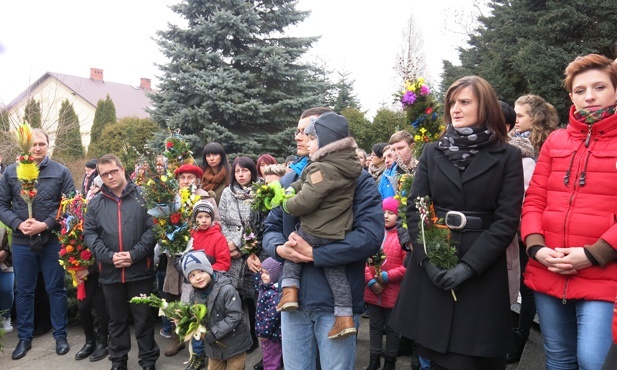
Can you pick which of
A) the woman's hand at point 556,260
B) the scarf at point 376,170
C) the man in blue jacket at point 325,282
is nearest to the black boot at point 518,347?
the woman's hand at point 556,260

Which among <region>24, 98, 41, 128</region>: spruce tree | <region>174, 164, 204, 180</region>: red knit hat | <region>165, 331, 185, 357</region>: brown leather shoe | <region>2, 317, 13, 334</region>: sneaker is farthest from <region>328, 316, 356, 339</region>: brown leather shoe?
<region>24, 98, 41, 128</region>: spruce tree

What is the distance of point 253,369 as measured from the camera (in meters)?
4.95

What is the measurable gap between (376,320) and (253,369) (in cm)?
146

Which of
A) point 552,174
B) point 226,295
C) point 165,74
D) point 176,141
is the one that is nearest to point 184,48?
point 165,74

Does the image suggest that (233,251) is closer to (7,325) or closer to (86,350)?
(86,350)

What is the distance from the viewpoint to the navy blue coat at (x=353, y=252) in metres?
2.87

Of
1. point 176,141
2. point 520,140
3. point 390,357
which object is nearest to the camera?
point 520,140

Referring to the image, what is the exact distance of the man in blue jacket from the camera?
2.88 m

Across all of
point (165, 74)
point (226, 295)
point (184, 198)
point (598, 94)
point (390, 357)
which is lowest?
point (390, 357)

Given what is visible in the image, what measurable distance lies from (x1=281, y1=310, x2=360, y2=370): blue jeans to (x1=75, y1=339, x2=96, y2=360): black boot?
3537 millimetres

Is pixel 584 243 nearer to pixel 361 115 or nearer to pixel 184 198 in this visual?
pixel 184 198

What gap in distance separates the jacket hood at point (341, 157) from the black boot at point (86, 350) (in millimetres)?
4249

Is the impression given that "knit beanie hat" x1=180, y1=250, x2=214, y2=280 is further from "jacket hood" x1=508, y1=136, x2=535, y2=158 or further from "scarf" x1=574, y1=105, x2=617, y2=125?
"scarf" x1=574, y1=105, x2=617, y2=125

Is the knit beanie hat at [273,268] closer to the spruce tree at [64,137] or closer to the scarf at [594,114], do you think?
the scarf at [594,114]
